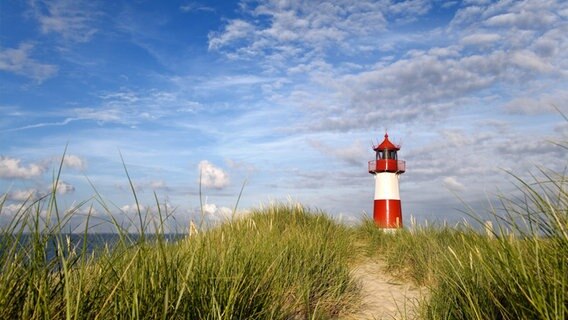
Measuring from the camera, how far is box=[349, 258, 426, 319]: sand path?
5.50m

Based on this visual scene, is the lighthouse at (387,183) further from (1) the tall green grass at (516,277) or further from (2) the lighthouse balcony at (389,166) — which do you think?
(1) the tall green grass at (516,277)

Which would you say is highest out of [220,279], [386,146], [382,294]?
[386,146]

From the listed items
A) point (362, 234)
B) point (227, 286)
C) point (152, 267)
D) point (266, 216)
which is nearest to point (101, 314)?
point (152, 267)

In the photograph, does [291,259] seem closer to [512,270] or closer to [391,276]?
[512,270]

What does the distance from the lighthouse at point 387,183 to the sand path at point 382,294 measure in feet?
31.3

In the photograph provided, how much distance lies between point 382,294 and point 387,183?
12797 millimetres

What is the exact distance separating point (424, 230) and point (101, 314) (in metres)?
8.53

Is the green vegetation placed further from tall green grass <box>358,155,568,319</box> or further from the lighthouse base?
the lighthouse base

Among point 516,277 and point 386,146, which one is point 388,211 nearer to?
point 386,146

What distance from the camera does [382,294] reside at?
6.96 meters

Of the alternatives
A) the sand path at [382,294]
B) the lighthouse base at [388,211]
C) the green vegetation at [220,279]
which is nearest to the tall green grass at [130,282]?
the green vegetation at [220,279]

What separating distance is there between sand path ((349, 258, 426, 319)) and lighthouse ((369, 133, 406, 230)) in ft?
31.3

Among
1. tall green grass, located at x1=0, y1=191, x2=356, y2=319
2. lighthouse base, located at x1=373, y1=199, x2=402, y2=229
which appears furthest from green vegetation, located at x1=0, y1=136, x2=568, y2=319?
lighthouse base, located at x1=373, y1=199, x2=402, y2=229

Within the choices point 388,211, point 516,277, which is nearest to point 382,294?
point 516,277
